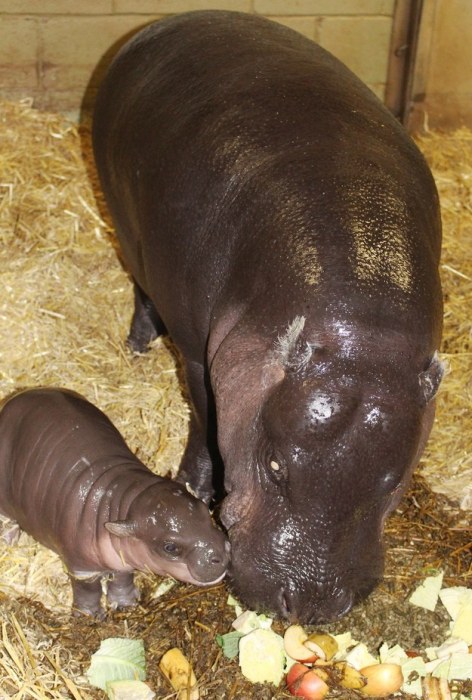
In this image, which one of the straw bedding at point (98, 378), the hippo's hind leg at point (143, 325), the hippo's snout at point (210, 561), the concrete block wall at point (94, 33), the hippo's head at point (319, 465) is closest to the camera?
the hippo's head at point (319, 465)

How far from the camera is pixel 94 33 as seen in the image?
20.2 feet

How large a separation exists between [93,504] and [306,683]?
91cm

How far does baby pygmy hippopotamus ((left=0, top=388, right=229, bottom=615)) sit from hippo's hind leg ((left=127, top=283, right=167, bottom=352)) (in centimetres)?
120

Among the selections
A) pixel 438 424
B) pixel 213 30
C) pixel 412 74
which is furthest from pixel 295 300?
pixel 412 74

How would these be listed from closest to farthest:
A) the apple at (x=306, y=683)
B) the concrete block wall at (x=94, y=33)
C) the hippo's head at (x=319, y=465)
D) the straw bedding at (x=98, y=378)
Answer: the hippo's head at (x=319, y=465) < the apple at (x=306, y=683) < the straw bedding at (x=98, y=378) < the concrete block wall at (x=94, y=33)

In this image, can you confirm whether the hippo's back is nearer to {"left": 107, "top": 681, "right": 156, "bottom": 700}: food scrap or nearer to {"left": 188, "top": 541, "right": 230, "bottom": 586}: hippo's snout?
{"left": 188, "top": 541, "right": 230, "bottom": 586}: hippo's snout

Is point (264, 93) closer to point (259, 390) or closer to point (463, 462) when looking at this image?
point (259, 390)

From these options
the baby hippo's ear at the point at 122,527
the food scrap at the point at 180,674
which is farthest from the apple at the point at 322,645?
the baby hippo's ear at the point at 122,527

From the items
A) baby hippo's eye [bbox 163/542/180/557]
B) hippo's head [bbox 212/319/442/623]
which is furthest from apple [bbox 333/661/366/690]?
baby hippo's eye [bbox 163/542/180/557]

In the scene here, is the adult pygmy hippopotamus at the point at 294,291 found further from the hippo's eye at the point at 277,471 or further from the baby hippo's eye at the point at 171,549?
the baby hippo's eye at the point at 171,549

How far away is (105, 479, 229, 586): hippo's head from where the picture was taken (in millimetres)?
2971

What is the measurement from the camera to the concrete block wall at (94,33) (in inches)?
239

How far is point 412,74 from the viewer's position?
640 centimetres

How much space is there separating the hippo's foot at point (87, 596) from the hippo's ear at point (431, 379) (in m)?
1.42
